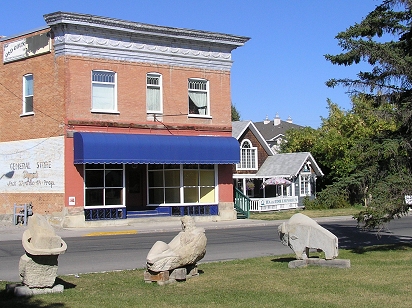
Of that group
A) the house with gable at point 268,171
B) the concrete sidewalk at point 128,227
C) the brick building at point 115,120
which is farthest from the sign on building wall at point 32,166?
the house with gable at point 268,171

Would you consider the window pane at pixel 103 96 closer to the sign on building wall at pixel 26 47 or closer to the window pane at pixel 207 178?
the sign on building wall at pixel 26 47

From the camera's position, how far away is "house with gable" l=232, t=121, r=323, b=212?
4653 centimetres

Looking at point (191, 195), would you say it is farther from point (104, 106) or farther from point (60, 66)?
point (60, 66)

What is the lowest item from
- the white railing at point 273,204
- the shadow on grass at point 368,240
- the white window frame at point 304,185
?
the shadow on grass at point 368,240

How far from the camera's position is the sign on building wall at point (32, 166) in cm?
2823

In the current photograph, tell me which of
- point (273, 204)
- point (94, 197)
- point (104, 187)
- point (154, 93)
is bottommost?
point (273, 204)

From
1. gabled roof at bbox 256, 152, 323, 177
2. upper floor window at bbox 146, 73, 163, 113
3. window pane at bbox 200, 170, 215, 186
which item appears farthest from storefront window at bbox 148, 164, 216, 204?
gabled roof at bbox 256, 152, 323, 177

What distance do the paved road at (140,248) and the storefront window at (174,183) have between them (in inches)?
220

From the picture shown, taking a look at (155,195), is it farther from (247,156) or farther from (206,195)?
(247,156)

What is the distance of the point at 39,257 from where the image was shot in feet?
32.5

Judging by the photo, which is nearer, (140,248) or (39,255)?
(39,255)

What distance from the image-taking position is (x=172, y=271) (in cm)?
1128

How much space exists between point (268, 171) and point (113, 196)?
66.9 feet

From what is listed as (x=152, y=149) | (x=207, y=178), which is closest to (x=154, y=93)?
(x=152, y=149)
